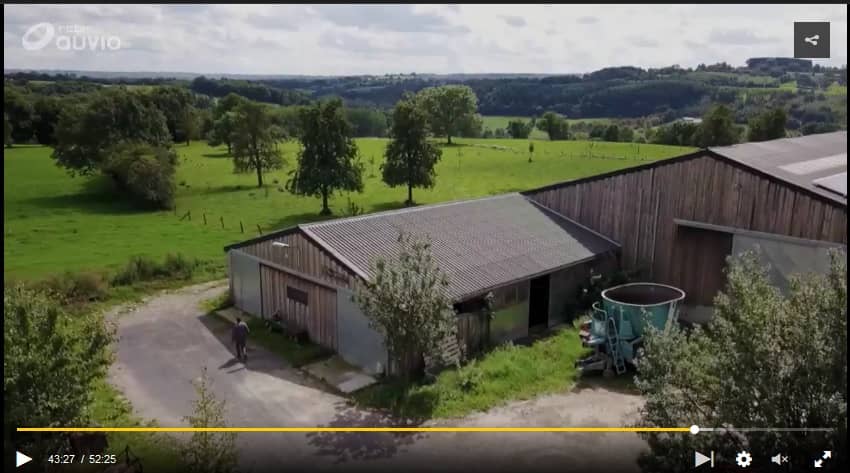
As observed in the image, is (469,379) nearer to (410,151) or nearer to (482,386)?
→ (482,386)

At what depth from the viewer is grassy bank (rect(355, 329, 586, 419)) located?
1429 centimetres

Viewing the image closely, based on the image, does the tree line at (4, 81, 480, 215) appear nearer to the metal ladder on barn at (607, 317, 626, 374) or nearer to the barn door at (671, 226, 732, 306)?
the barn door at (671, 226, 732, 306)

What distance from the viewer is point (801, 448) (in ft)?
26.4

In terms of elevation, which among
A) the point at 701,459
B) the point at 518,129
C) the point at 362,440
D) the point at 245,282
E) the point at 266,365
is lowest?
the point at 266,365

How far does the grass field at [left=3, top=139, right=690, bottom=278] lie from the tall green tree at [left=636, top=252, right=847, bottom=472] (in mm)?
19287

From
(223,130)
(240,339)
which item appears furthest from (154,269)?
(223,130)

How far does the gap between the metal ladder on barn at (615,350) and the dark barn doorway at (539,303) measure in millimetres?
3883

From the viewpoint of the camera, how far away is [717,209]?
18.5 meters

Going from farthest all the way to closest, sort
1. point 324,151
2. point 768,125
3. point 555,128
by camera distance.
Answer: point 555,128, point 768,125, point 324,151

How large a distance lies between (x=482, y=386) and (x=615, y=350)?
11.8 ft

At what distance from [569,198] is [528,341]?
6.30 meters

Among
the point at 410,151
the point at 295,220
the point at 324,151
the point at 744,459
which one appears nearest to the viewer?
the point at 744,459

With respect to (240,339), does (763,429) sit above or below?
above

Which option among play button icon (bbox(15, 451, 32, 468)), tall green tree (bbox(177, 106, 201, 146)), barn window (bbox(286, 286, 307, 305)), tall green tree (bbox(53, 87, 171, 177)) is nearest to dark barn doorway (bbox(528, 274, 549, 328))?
barn window (bbox(286, 286, 307, 305))
